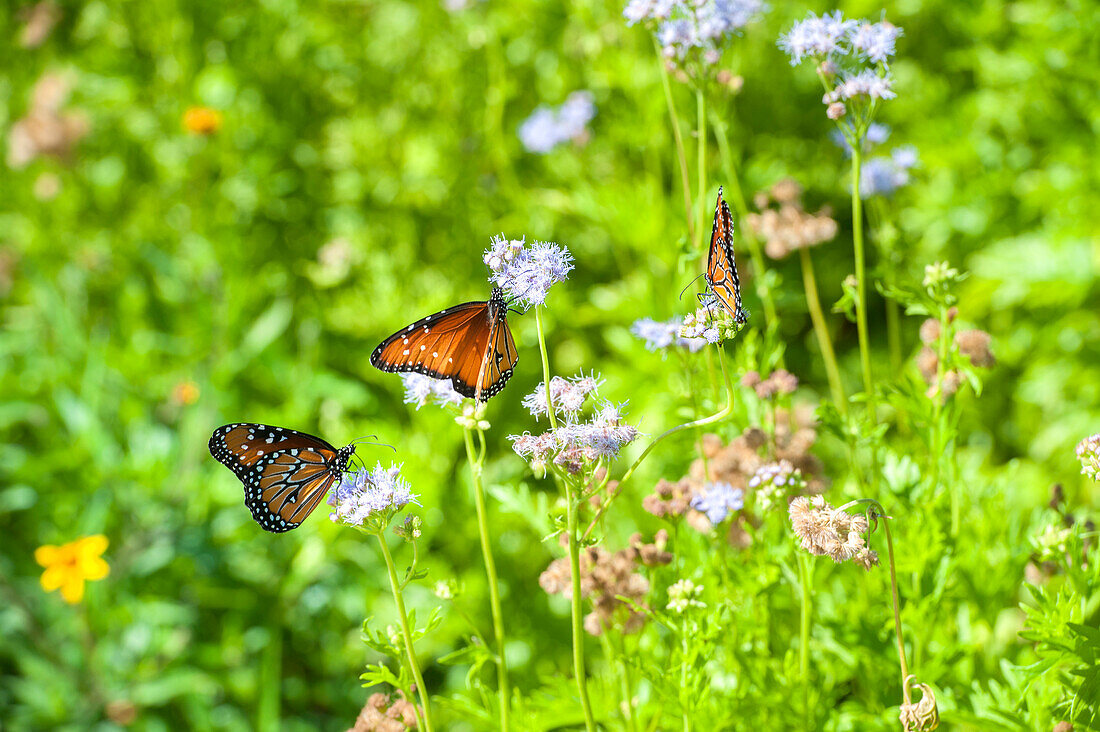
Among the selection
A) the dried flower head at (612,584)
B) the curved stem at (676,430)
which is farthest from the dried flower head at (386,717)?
the curved stem at (676,430)

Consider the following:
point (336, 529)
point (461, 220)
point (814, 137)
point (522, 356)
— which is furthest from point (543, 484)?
point (814, 137)

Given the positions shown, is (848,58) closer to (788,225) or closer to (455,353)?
(788,225)

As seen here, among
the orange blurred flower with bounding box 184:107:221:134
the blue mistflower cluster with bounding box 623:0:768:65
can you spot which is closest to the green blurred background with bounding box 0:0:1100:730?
the orange blurred flower with bounding box 184:107:221:134

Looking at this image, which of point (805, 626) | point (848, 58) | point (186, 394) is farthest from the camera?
point (186, 394)

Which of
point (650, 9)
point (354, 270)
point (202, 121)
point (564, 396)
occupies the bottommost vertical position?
point (564, 396)

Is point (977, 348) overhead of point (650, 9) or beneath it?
beneath

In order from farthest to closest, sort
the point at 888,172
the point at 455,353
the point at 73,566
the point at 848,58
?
the point at 73,566
the point at 888,172
the point at 848,58
the point at 455,353

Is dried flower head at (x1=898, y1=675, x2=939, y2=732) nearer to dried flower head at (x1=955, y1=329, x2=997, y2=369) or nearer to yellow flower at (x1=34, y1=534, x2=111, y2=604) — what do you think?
dried flower head at (x1=955, y1=329, x2=997, y2=369)

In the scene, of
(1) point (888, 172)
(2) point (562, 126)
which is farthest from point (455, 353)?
(2) point (562, 126)
